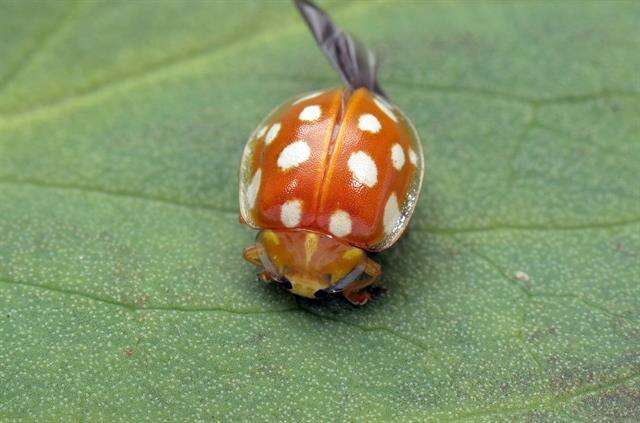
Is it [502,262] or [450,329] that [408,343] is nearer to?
[450,329]

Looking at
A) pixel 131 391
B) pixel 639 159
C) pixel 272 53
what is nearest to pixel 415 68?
pixel 272 53

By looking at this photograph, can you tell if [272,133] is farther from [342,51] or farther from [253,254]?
[342,51]

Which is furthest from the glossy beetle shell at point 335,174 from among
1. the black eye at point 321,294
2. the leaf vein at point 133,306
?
the leaf vein at point 133,306

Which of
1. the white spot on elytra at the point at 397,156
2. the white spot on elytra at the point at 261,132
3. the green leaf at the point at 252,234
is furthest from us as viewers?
the white spot on elytra at the point at 261,132

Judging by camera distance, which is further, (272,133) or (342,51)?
(342,51)

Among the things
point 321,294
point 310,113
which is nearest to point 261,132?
point 310,113

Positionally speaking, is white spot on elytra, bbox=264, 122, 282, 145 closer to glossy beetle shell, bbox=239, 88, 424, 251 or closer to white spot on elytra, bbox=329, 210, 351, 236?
glossy beetle shell, bbox=239, 88, 424, 251

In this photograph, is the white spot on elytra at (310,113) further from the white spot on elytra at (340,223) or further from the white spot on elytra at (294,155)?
the white spot on elytra at (340,223)

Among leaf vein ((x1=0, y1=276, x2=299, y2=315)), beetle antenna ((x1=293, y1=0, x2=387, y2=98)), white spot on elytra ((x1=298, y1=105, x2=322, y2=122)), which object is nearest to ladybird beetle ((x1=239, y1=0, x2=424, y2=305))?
white spot on elytra ((x1=298, y1=105, x2=322, y2=122))
